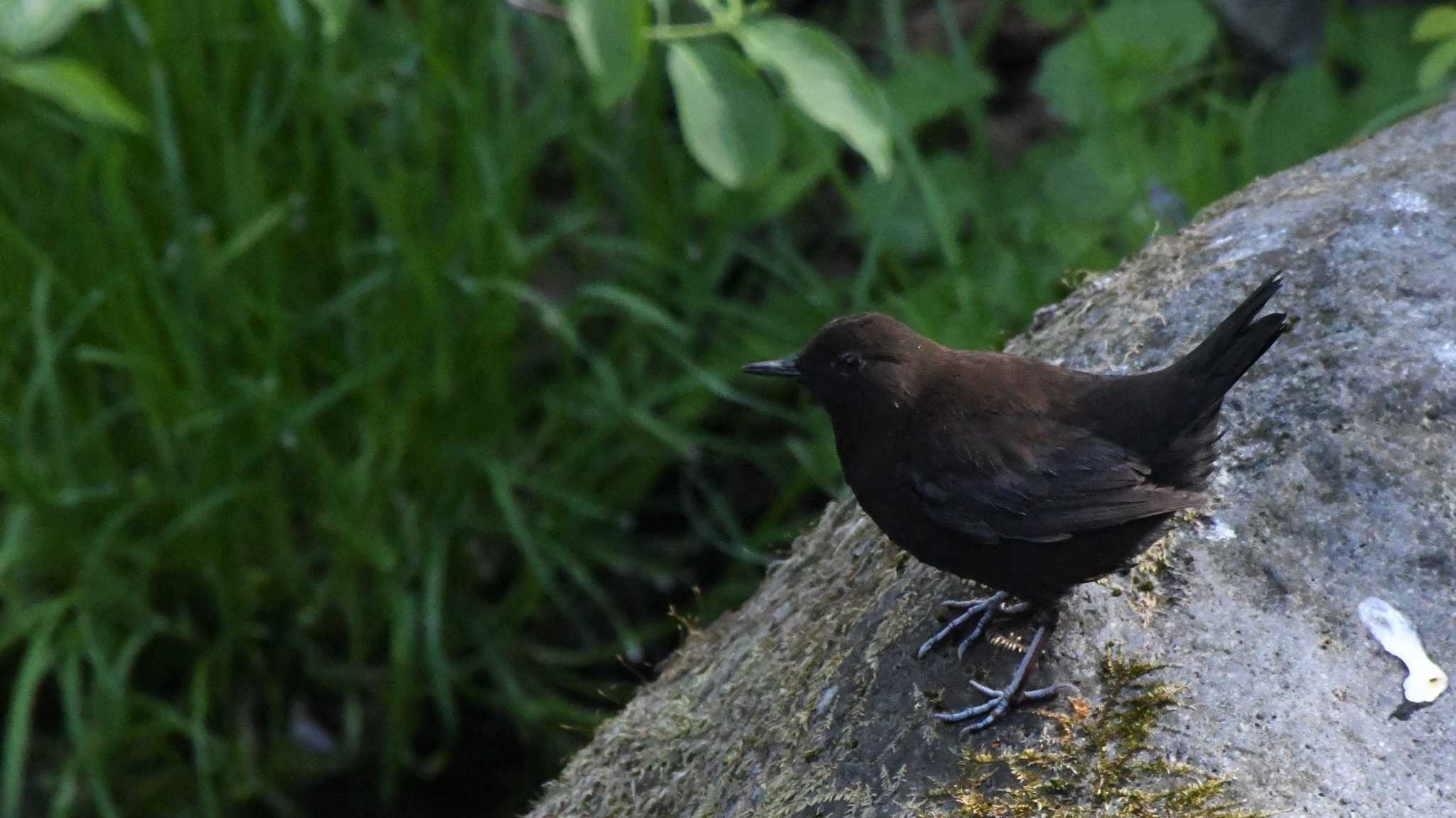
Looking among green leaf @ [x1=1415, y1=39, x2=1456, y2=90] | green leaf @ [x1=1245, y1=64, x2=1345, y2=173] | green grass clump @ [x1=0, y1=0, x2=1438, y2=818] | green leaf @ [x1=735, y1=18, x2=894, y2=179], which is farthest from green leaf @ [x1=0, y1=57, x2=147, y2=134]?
green leaf @ [x1=1245, y1=64, x2=1345, y2=173]

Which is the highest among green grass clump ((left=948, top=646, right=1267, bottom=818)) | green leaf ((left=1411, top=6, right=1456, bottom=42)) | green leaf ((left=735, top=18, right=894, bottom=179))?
green leaf ((left=735, top=18, right=894, bottom=179))

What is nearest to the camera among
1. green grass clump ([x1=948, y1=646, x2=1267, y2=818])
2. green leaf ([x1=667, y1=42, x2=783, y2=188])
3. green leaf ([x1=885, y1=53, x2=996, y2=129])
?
green grass clump ([x1=948, y1=646, x2=1267, y2=818])

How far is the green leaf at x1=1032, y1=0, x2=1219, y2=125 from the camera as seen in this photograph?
13.1 ft

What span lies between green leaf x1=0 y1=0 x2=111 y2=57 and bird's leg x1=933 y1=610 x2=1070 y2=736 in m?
1.60

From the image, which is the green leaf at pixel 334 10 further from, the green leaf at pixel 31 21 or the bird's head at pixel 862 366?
the bird's head at pixel 862 366

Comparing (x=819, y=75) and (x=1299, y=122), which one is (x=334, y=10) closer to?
(x=819, y=75)

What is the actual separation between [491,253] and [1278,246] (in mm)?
2125

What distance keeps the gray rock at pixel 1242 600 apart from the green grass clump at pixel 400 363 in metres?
0.99

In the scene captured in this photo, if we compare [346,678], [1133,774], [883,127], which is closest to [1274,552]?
[1133,774]

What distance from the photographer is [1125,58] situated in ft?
13.1

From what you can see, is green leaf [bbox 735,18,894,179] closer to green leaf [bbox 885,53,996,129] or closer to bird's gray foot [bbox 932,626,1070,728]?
bird's gray foot [bbox 932,626,1070,728]

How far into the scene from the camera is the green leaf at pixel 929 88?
4332 mm

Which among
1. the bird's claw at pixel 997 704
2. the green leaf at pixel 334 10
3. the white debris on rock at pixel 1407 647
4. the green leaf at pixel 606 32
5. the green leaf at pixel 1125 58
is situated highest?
the green leaf at pixel 334 10

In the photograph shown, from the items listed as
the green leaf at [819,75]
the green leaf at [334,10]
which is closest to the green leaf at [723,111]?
the green leaf at [819,75]
